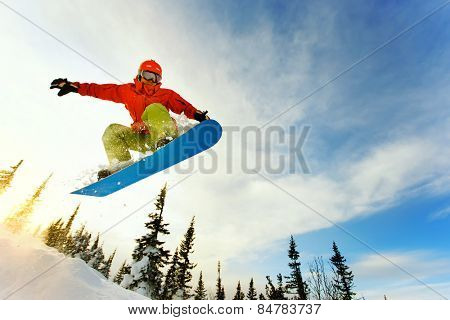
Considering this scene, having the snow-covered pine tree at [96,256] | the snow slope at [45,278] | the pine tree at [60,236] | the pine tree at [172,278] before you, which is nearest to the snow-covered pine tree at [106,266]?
the snow-covered pine tree at [96,256]

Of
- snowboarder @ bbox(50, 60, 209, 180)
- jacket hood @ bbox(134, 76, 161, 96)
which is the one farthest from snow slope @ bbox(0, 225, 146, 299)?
jacket hood @ bbox(134, 76, 161, 96)

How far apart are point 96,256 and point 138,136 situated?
6296cm

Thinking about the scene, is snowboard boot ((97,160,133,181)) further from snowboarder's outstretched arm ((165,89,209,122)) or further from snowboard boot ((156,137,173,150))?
snowboarder's outstretched arm ((165,89,209,122))

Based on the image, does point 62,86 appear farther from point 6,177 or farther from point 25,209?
point 25,209

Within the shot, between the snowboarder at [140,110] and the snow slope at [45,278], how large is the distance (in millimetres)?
2212

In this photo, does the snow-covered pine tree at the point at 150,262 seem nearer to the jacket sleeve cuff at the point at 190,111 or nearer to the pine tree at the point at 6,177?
the jacket sleeve cuff at the point at 190,111

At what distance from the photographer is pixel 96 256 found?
61969mm

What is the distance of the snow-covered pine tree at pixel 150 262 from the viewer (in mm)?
22672

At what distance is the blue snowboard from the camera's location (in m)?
7.20

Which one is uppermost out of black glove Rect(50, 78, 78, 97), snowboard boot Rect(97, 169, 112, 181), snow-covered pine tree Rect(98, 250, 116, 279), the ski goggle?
snow-covered pine tree Rect(98, 250, 116, 279)
